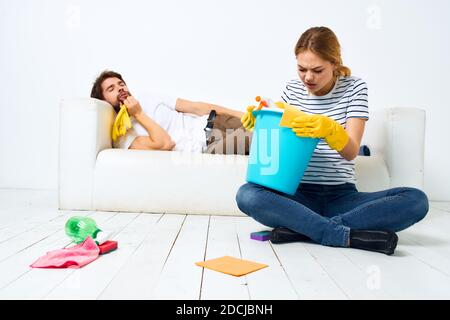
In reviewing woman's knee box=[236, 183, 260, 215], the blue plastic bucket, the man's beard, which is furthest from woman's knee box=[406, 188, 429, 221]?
the man's beard

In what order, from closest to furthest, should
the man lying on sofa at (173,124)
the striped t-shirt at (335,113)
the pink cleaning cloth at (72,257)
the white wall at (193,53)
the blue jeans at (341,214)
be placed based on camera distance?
1. the pink cleaning cloth at (72,257)
2. the blue jeans at (341,214)
3. the striped t-shirt at (335,113)
4. the man lying on sofa at (173,124)
5. the white wall at (193,53)

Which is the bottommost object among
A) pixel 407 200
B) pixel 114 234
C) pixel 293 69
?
pixel 114 234

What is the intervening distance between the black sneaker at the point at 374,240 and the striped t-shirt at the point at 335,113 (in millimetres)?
220

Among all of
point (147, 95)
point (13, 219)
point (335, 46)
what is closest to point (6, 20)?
point (147, 95)

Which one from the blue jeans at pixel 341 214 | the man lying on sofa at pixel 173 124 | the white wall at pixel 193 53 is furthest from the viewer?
the white wall at pixel 193 53

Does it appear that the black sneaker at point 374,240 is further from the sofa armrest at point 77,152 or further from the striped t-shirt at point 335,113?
the sofa armrest at point 77,152

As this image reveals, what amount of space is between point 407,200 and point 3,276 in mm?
1085

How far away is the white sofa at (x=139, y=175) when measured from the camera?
200 centimetres

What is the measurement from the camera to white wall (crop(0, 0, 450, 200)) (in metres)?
2.92

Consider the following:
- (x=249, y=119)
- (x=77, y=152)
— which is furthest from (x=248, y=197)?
(x=77, y=152)

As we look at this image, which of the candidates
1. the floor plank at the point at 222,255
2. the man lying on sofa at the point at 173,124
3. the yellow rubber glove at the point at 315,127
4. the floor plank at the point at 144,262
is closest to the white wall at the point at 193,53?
the man lying on sofa at the point at 173,124

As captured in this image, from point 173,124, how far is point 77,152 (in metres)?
0.51

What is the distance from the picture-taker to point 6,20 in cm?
291
